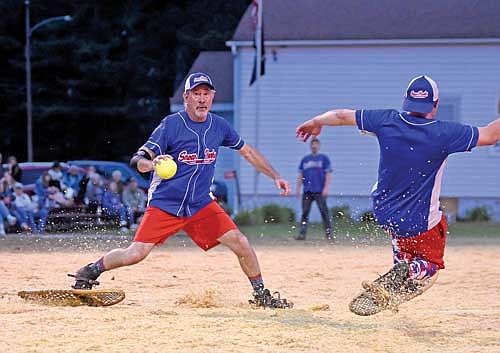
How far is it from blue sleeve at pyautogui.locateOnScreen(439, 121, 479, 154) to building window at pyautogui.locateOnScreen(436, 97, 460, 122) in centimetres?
1892

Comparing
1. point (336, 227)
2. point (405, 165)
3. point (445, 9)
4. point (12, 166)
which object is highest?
point (445, 9)

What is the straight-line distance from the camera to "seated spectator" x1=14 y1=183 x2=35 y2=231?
19.5m

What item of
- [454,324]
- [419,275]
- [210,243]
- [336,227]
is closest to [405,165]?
[419,275]

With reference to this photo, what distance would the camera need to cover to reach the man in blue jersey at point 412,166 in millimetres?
7559

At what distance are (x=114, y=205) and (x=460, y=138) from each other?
13.6 meters

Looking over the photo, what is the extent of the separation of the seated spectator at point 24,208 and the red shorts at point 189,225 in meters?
11.1

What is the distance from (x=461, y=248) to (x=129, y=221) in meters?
6.85

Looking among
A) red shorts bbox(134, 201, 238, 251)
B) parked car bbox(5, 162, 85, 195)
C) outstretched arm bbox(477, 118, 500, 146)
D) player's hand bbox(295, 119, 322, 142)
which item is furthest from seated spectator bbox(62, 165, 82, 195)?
outstretched arm bbox(477, 118, 500, 146)

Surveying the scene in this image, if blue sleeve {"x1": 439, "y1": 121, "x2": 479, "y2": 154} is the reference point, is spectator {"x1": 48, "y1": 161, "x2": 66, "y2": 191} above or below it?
below

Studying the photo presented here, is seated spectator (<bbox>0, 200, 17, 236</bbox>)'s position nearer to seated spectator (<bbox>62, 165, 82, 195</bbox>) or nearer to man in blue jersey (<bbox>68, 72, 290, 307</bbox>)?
seated spectator (<bbox>62, 165, 82, 195</bbox>)

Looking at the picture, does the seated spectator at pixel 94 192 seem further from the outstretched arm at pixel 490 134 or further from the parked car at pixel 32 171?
the outstretched arm at pixel 490 134

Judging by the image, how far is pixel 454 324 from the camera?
8055 millimetres

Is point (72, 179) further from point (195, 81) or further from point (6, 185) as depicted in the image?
point (195, 81)

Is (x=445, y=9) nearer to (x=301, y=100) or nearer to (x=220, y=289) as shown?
(x=301, y=100)
